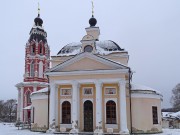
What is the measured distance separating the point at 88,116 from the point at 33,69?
21.3 meters

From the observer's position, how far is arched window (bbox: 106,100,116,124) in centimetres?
2372

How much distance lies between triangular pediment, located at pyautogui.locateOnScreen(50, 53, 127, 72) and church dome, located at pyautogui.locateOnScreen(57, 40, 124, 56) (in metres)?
3.30

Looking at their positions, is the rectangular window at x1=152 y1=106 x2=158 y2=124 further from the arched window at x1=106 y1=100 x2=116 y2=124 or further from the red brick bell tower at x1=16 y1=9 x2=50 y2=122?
the red brick bell tower at x1=16 y1=9 x2=50 y2=122

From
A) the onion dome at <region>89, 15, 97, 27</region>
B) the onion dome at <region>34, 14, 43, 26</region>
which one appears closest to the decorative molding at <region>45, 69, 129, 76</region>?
the onion dome at <region>89, 15, 97, 27</region>

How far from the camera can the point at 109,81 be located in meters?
23.8

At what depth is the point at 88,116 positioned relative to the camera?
24516 millimetres

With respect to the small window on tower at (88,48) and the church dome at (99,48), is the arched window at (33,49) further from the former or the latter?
the small window on tower at (88,48)

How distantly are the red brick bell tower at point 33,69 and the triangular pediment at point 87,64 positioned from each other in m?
18.1

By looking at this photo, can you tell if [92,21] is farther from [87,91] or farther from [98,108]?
[98,108]

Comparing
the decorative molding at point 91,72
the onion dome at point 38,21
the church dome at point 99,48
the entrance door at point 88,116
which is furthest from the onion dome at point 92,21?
the onion dome at point 38,21

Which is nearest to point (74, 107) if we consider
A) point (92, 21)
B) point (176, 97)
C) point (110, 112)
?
point (110, 112)

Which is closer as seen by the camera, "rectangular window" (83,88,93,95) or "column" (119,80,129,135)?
"column" (119,80,129,135)

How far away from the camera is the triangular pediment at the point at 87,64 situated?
24203 millimetres

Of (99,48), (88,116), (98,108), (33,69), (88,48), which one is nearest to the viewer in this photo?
(98,108)
